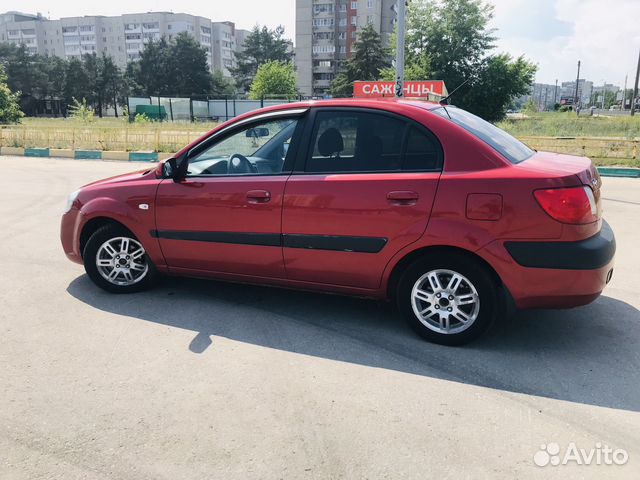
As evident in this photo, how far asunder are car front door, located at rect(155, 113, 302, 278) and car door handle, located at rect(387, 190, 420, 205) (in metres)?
0.82

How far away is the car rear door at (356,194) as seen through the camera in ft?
11.7

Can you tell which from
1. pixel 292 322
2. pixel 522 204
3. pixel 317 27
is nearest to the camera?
pixel 522 204

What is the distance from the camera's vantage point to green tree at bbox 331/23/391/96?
69.5m

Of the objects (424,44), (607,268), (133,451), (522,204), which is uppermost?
(424,44)

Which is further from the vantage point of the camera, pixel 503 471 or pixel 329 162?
pixel 329 162

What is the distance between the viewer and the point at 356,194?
369 centimetres

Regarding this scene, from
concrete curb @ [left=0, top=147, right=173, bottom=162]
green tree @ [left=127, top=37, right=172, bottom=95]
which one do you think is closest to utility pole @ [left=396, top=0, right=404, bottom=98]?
concrete curb @ [left=0, top=147, right=173, bottom=162]

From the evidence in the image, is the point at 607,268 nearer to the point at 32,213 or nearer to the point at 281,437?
the point at 281,437

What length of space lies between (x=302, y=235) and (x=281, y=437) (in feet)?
5.17

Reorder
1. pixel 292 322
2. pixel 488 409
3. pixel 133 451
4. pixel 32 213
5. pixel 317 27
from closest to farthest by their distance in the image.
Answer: pixel 133 451, pixel 488 409, pixel 292 322, pixel 32 213, pixel 317 27

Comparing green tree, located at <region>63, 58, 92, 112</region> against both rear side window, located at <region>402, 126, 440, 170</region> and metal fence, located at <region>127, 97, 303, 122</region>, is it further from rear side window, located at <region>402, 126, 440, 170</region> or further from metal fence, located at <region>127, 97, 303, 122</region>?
rear side window, located at <region>402, 126, 440, 170</region>

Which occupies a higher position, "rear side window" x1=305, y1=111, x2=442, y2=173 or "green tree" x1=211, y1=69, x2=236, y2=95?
"green tree" x1=211, y1=69, x2=236, y2=95

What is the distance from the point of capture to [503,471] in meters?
2.43

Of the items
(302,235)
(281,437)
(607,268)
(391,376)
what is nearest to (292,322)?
(302,235)
